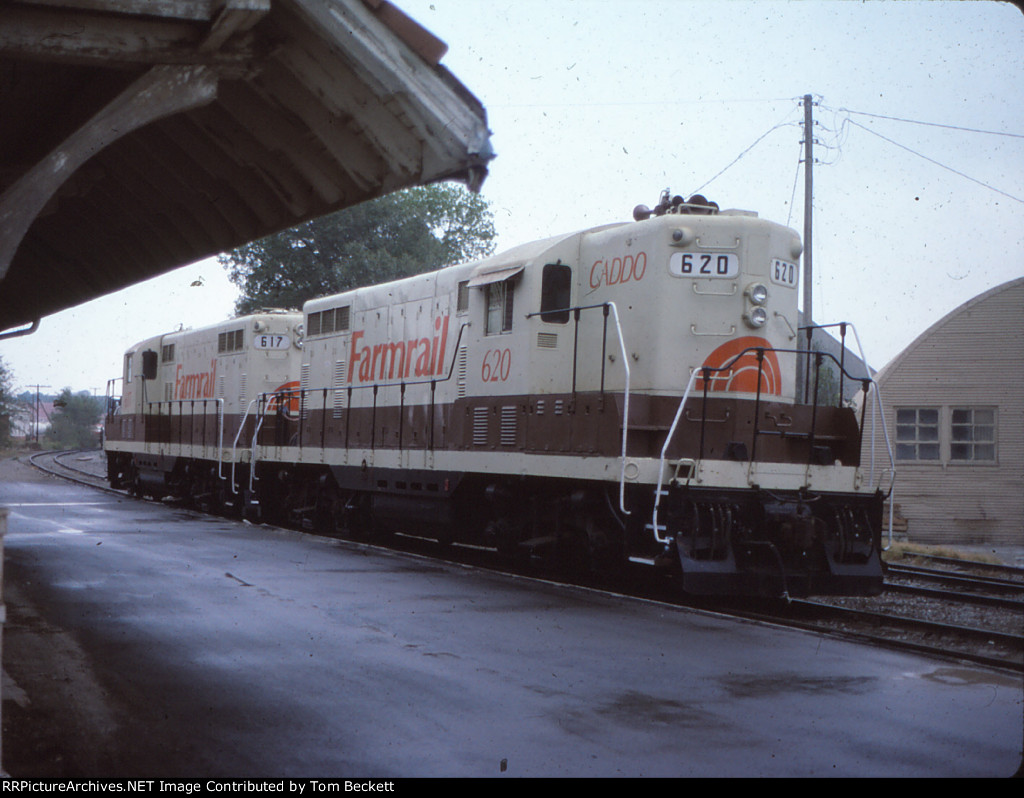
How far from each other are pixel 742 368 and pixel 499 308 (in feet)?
Answer: 10.3

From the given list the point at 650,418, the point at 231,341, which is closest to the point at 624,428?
the point at 650,418

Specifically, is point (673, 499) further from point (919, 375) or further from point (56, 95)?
point (919, 375)

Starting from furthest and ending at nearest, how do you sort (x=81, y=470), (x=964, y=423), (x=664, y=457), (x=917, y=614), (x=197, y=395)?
(x=81, y=470) → (x=197, y=395) → (x=964, y=423) → (x=917, y=614) → (x=664, y=457)

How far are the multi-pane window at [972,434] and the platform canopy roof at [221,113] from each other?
741 inches

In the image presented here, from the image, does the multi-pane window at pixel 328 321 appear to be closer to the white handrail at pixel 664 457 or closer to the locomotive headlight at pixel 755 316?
the locomotive headlight at pixel 755 316

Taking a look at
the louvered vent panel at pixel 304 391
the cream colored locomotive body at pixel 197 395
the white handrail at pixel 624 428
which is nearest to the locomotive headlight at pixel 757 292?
the white handrail at pixel 624 428

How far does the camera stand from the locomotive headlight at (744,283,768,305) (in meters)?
10.7

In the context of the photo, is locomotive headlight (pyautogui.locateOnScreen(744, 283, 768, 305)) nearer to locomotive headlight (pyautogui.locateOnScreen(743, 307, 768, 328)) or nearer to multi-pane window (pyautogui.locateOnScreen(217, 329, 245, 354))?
locomotive headlight (pyautogui.locateOnScreen(743, 307, 768, 328))

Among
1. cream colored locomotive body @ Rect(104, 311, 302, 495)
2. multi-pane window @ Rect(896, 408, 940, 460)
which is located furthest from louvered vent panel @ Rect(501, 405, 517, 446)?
multi-pane window @ Rect(896, 408, 940, 460)

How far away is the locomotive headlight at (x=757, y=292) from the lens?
10734mm

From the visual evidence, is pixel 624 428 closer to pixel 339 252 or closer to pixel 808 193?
→ pixel 808 193

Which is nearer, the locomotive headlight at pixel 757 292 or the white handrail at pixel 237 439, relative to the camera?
the locomotive headlight at pixel 757 292

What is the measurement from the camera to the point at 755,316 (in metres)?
10.8

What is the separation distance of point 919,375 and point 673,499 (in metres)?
14.9
